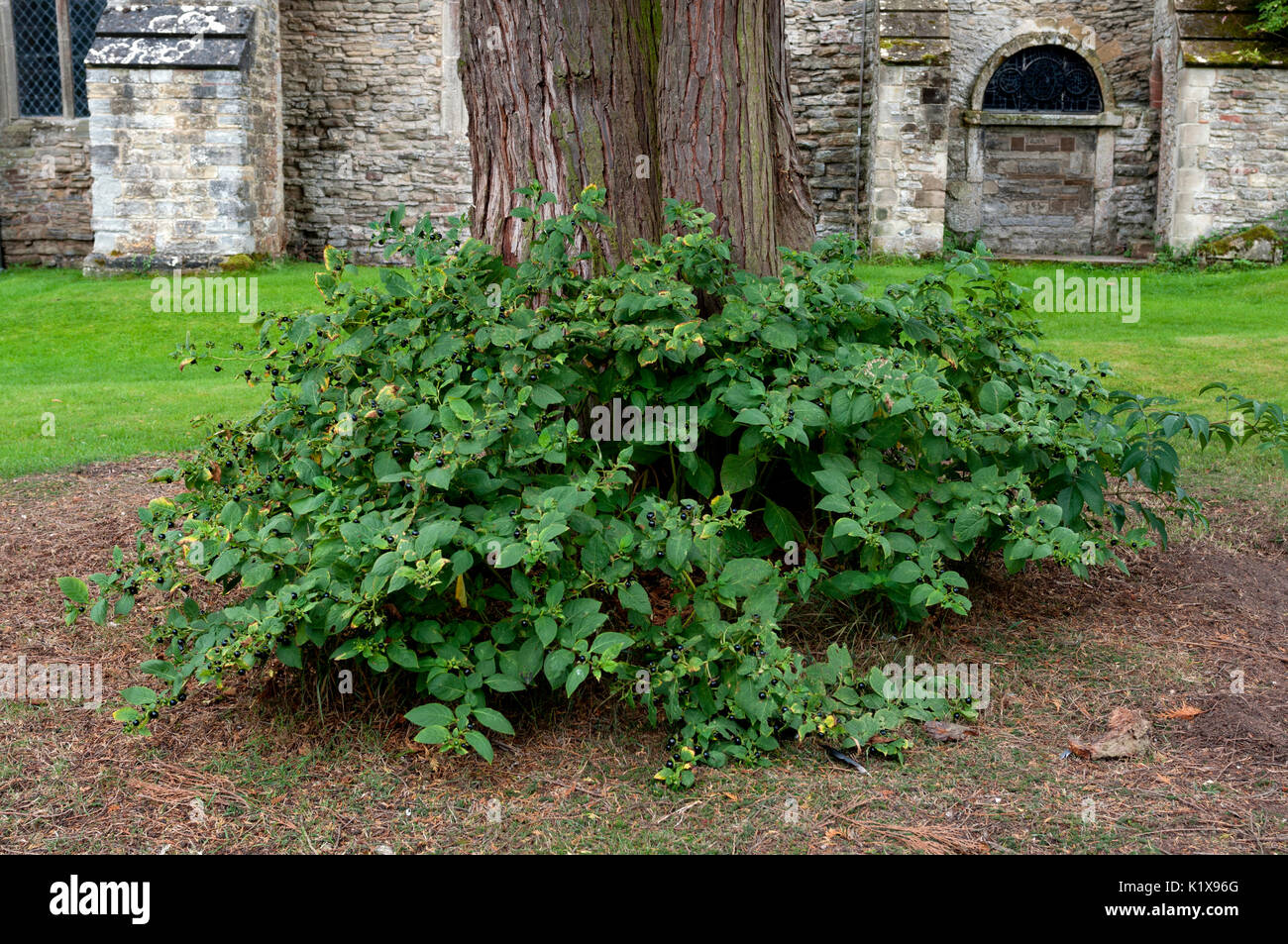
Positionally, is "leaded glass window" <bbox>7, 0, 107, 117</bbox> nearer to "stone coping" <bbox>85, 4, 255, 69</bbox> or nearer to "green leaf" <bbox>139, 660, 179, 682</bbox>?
"stone coping" <bbox>85, 4, 255, 69</bbox>

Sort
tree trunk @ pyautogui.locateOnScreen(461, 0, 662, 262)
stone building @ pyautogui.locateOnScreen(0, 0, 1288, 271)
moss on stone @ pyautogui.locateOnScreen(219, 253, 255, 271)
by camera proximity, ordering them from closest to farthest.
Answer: tree trunk @ pyautogui.locateOnScreen(461, 0, 662, 262) → moss on stone @ pyautogui.locateOnScreen(219, 253, 255, 271) → stone building @ pyautogui.locateOnScreen(0, 0, 1288, 271)

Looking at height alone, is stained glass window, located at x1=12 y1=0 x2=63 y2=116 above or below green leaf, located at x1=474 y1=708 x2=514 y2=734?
above

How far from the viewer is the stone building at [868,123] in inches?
553

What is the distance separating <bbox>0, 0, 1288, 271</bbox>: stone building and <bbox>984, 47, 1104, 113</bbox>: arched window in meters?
0.03

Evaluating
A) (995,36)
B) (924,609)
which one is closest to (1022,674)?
(924,609)

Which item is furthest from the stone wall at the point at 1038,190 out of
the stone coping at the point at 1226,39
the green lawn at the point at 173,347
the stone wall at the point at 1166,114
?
the green lawn at the point at 173,347

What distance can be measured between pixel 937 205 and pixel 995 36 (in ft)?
10.9

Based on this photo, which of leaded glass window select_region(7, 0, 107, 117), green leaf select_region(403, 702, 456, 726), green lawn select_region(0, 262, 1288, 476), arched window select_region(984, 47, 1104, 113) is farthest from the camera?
arched window select_region(984, 47, 1104, 113)

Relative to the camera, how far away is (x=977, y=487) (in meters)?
3.26

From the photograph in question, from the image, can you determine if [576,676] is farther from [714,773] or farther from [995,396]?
[995,396]

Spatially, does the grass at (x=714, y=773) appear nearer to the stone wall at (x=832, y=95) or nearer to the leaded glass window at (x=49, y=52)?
the stone wall at (x=832, y=95)

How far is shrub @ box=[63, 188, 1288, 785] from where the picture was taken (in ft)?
8.94

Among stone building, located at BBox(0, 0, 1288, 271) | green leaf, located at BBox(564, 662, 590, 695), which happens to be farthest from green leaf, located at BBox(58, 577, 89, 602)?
stone building, located at BBox(0, 0, 1288, 271)

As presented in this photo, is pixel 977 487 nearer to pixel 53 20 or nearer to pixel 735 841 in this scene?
pixel 735 841
